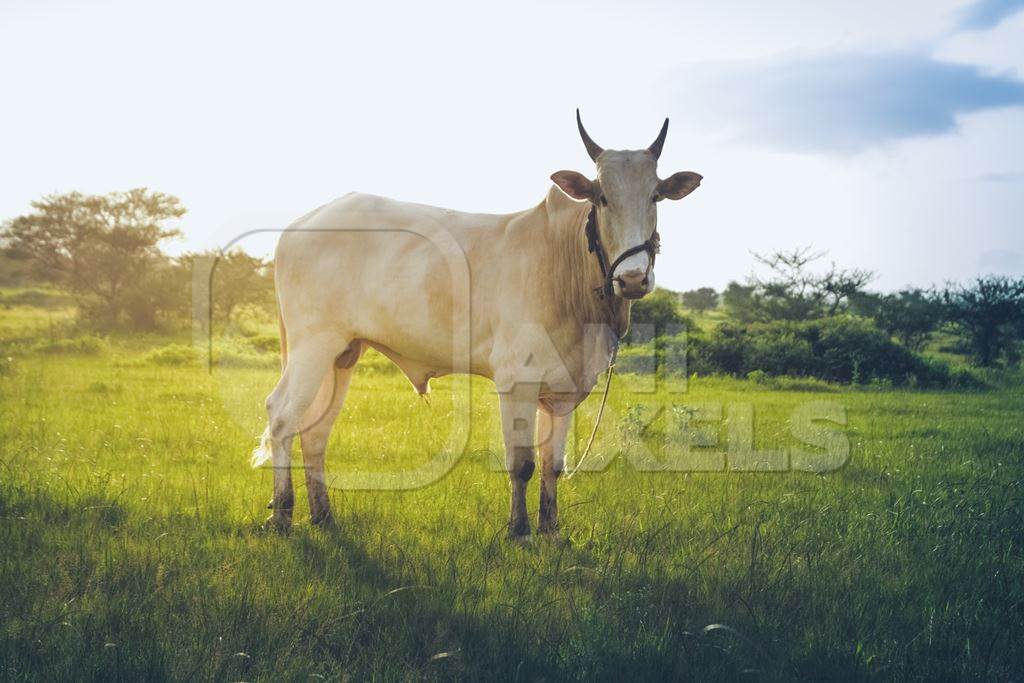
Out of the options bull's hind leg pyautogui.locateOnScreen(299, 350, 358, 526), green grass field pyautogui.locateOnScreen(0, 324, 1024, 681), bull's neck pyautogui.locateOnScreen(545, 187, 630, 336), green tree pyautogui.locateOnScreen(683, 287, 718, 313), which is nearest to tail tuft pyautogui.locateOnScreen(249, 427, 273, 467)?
bull's hind leg pyautogui.locateOnScreen(299, 350, 358, 526)

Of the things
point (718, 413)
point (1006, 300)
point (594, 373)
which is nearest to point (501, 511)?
point (594, 373)

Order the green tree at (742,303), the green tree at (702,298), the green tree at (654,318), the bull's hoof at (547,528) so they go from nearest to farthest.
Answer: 1. the bull's hoof at (547,528)
2. the green tree at (654,318)
3. the green tree at (742,303)
4. the green tree at (702,298)

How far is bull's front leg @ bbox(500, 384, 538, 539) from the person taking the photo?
4996 millimetres

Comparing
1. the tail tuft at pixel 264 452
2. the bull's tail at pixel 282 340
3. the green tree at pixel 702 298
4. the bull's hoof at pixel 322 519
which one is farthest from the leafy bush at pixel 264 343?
the green tree at pixel 702 298

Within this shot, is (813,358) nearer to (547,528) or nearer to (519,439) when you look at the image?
(547,528)

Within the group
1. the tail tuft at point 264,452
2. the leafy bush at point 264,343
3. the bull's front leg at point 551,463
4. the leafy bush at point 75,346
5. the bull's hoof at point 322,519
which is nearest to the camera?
the bull's front leg at point 551,463

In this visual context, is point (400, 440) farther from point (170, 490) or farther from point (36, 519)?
point (36, 519)

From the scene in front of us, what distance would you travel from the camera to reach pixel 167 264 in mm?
27703

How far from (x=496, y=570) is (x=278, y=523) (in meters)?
1.88

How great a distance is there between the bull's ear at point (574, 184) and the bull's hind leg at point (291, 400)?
2037 millimetres

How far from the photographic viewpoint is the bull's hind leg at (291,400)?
5598 millimetres

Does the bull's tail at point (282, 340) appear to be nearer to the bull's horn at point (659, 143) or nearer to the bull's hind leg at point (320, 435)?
the bull's hind leg at point (320, 435)

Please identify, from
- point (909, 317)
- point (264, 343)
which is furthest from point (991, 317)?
point (264, 343)

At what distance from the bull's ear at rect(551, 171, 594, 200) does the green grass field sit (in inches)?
86.6
